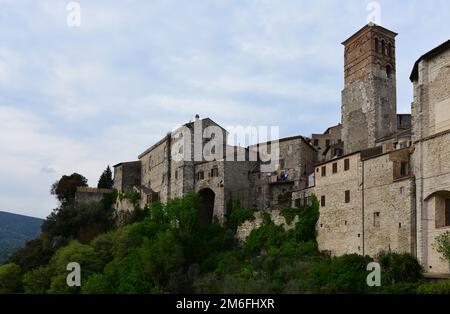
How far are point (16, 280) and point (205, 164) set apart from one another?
2111 centimetres

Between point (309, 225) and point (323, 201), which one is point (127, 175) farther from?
point (323, 201)

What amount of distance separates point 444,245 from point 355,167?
A: 9.34 meters

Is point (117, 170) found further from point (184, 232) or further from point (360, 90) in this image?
point (360, 90)

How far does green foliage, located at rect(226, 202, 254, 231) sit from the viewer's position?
50297mm

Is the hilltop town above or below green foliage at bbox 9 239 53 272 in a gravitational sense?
above

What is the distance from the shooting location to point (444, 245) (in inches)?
1273

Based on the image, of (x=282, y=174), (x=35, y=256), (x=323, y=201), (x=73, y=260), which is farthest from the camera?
(x=35, y=256)

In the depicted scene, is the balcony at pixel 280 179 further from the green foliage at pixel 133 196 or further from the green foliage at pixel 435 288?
the green foliage at pixel 435 288

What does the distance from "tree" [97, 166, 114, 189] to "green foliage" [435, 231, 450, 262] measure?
5065 centimetres

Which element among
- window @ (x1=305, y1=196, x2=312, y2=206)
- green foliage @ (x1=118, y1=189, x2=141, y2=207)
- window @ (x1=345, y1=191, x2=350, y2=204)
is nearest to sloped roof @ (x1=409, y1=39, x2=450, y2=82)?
window @ (x1=345, y1=191, x2=350, y2=204)

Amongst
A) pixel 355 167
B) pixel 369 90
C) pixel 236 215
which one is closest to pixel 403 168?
pixel 355 167

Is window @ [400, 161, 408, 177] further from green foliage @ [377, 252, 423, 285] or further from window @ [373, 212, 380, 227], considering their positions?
green foliage @ [377, 252, 423, 285]

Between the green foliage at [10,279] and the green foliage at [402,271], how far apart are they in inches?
1457
